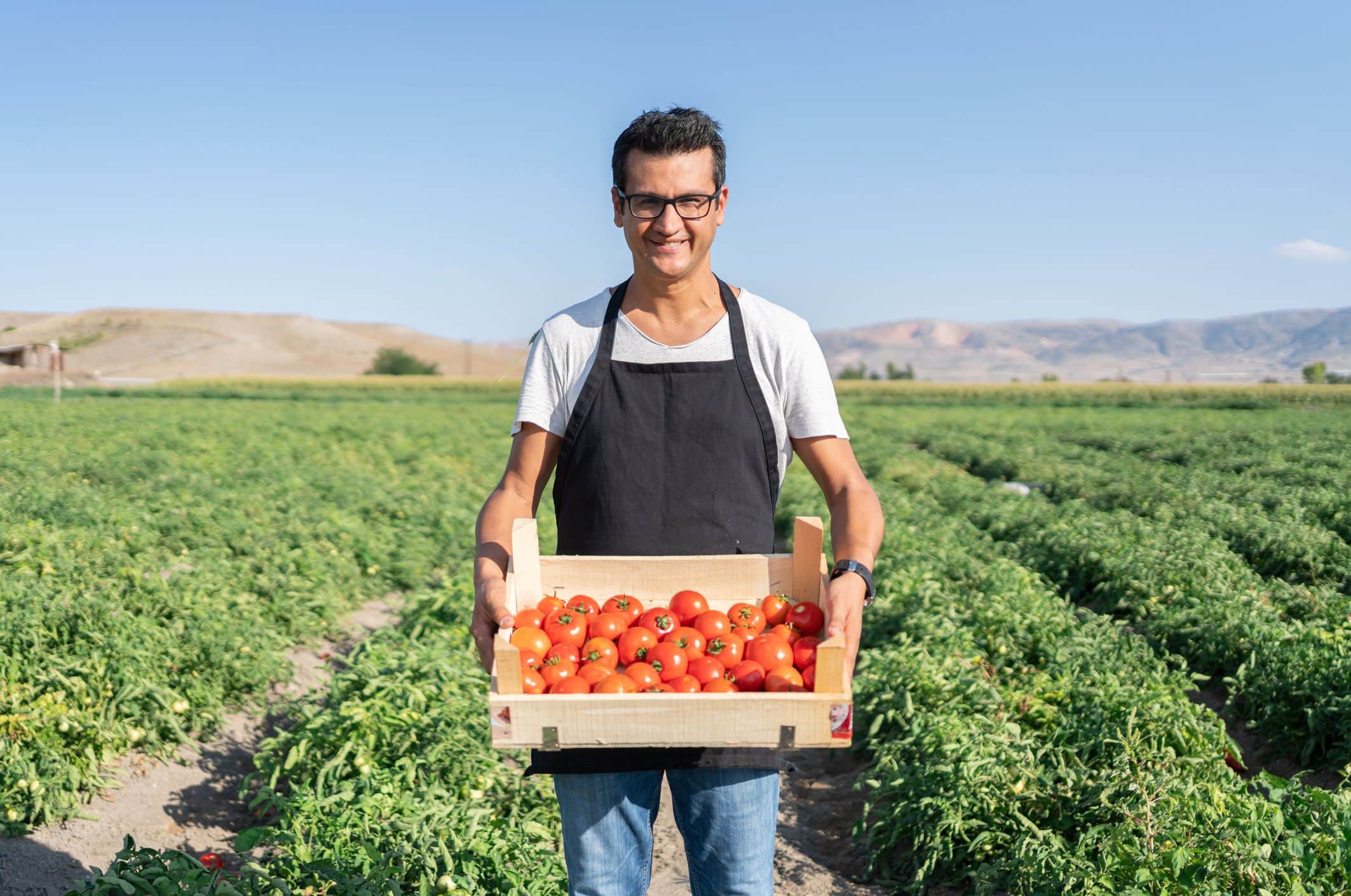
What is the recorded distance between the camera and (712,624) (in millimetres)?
2422

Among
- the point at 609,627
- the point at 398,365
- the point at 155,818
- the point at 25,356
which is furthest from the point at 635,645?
the point at 398,365

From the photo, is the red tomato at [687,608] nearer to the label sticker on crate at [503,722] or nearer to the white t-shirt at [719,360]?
the white t-shirt at [719,360]

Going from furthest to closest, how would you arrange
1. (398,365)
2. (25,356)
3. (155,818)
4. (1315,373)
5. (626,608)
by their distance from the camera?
(398,365) → (1315,373) → (25,356) → (155,818) → (626,608)

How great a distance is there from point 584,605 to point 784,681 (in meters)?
0.56

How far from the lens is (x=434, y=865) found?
11.2 ft

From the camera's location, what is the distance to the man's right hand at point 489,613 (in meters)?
2.21

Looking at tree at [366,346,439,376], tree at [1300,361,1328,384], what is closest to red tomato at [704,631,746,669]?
tree at [1300,361,1328,384]

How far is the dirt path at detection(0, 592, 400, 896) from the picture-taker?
405 centimetres

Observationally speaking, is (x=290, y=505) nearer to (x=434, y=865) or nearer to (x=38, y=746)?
(x=38, y=746)

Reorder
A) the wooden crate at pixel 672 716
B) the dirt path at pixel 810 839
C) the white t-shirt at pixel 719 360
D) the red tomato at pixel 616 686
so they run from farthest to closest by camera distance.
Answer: the dirt path at pixel 810 839 → the white t-shirt at pixel 719 360 → the red tomato at pixel 616 686 → the wooden crate at pixel 672 716

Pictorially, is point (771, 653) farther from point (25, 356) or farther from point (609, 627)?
point (25, 356)

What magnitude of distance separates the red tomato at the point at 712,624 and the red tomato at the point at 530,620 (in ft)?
1.21

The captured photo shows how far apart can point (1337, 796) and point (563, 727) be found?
274 centimetres

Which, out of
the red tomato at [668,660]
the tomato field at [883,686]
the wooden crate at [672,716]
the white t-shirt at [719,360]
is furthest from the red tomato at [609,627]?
the tomato field at [883,686]
